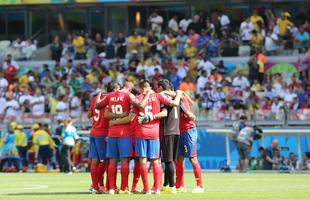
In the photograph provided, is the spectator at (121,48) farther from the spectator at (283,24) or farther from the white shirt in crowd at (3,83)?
the spectator at (283,24)

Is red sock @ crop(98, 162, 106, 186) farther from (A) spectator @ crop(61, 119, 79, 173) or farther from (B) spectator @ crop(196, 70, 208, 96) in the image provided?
(B) spectator @ crop(196, 70, 208, 96)

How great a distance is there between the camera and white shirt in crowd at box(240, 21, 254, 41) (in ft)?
130

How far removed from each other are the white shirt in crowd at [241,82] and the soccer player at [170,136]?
17218mm

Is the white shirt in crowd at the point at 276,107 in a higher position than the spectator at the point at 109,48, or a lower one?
lower

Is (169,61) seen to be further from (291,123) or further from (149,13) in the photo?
(291,123)

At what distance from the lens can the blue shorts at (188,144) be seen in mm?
20047

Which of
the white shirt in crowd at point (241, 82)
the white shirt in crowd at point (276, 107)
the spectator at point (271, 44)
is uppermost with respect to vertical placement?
the spectator at point (271, 44)

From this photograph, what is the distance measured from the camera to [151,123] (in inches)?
765

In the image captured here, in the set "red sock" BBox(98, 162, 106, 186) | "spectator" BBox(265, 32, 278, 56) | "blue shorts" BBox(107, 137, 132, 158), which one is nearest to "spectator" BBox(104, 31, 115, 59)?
"spectator" BBox(265, 32, 278, 56)

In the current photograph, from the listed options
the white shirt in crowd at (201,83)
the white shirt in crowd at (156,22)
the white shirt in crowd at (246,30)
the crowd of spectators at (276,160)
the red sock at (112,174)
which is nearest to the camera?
the red sock at (112,174)

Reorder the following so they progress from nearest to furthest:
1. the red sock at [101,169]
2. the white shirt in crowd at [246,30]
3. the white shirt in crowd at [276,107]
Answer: the red sock at [101,169] < the white shirt in crowd at [276,107] < the white shirt in crowd at [246,30]

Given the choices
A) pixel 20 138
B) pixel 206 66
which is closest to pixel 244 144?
pixel 206 66

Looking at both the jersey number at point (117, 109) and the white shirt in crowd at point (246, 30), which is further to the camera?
the white shirt in crowd at point (246, 30)

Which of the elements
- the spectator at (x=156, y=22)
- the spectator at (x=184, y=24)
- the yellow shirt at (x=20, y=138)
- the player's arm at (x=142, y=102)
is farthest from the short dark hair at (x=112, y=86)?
the spectator at (x=156, y=22)
